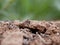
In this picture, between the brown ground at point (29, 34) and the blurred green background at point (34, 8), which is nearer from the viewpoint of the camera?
the brown ground at point (29, 34)

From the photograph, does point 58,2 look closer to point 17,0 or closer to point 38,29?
point 17,0

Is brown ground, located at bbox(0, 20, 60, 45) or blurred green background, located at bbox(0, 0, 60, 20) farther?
blurred green background, located at bbox(0, 0, 60, 20)

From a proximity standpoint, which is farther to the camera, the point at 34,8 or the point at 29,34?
the point at 34,8

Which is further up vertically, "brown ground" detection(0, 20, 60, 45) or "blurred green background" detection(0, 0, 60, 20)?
"blurred green background" detection(0, 0, 60, 20)

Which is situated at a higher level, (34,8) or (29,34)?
(34,8)

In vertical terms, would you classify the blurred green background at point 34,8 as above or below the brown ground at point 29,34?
above
